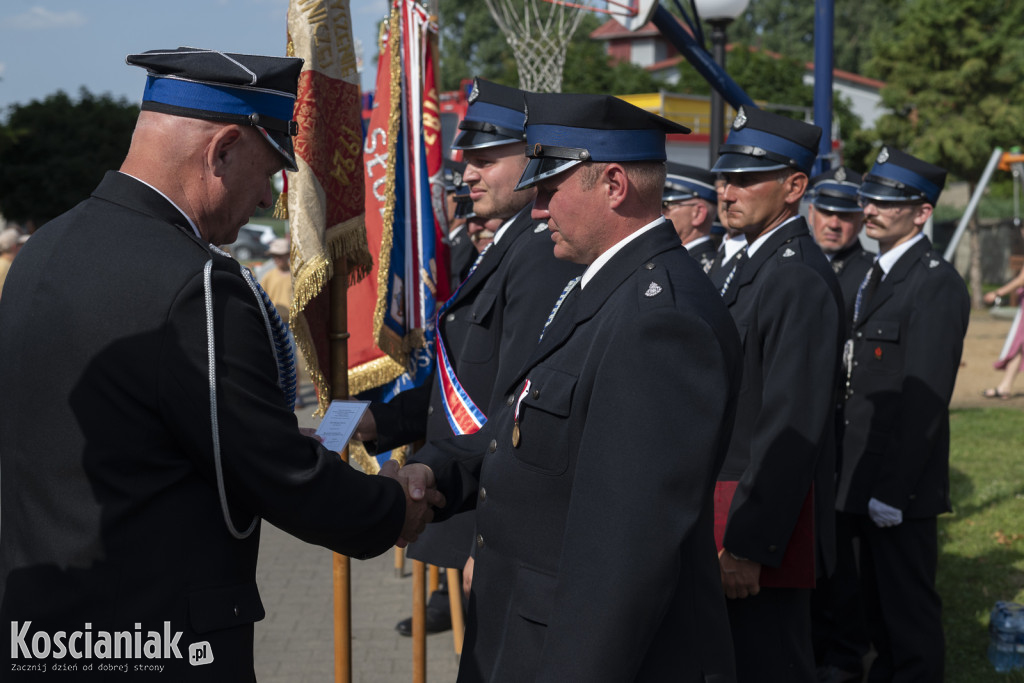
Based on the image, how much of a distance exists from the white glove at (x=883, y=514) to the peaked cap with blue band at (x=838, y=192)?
2.32 metres

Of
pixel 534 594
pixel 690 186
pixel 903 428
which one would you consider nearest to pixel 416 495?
pixel 534 594

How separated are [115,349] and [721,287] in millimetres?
2669

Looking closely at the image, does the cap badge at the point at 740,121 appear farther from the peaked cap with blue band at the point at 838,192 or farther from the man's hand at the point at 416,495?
the peaked cap with blue band at the point at 838,192

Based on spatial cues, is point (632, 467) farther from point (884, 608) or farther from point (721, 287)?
point (884, 608)

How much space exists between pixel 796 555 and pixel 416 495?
4.58 feet

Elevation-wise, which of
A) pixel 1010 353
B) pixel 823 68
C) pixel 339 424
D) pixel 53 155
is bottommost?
pixel 1010 353

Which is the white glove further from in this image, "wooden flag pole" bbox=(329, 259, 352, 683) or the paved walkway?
"wooden flag pole" bbox=(329, 259, 352, 683)

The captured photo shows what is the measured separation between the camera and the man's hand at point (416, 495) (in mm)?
2807

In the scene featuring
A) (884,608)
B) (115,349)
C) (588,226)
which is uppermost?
(588,226)

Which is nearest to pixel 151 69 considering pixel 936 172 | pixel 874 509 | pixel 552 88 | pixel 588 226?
pixel 588 226

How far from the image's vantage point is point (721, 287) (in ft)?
13.8

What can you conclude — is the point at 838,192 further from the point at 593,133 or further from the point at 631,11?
the point at 593,133

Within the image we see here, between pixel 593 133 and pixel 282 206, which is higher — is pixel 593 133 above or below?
above

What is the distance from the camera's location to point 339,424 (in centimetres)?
297
